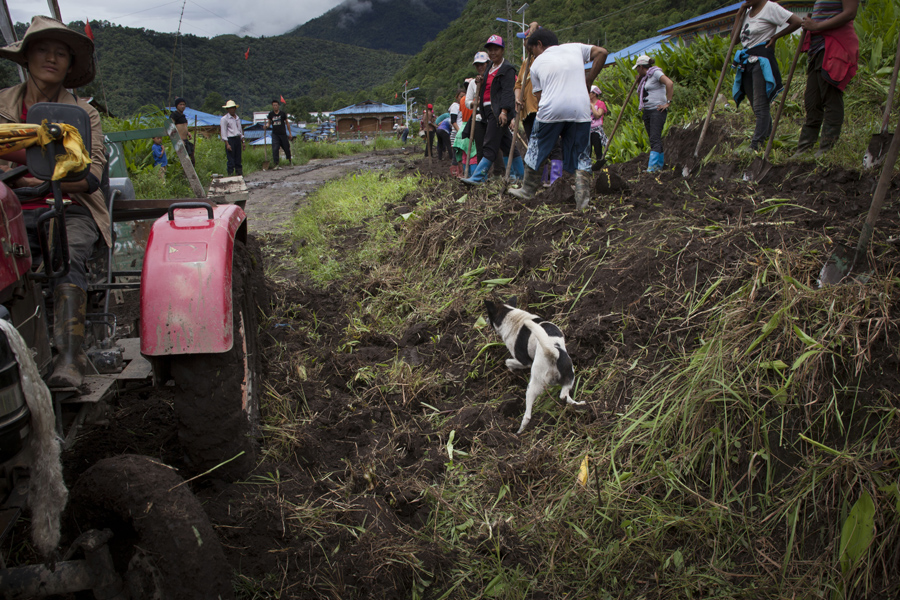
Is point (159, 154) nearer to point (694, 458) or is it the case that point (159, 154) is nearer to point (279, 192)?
point (279, 192)

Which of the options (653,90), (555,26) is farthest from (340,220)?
(555,26)

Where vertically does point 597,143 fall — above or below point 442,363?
above

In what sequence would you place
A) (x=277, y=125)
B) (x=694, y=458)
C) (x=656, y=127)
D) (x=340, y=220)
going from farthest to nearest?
(x=277, y=125) < (x=340, y=220) < (x=656, y=127) < (x=694, y=458)

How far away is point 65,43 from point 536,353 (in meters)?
2.94

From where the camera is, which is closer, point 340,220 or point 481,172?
point 481,172

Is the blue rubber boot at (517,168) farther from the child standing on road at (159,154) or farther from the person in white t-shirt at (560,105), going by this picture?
the child standing on road at (159,154)

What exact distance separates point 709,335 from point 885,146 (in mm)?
2399

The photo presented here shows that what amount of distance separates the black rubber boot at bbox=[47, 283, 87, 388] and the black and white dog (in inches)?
80.5

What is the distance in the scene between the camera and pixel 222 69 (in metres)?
27.9

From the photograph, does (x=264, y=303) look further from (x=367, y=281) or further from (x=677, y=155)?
(x=677, y=155)

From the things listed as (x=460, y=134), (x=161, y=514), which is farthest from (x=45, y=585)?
(x=460, y=134)

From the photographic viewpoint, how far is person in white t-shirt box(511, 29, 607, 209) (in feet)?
16.4

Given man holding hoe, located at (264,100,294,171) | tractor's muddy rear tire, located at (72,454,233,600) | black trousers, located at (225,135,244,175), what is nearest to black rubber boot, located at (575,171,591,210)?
tractor's muddy rear tire, located at (72,454,233,600)

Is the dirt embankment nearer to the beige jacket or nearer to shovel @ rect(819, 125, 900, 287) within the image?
shovel @ rect(819, 125, 900, 287)
